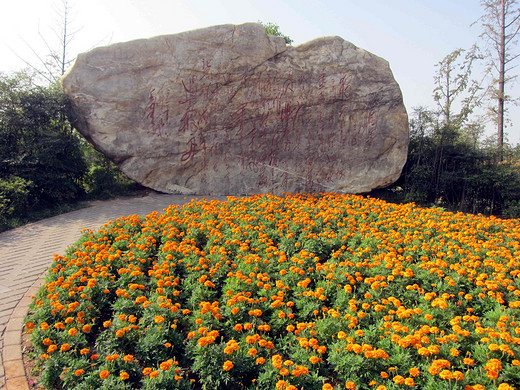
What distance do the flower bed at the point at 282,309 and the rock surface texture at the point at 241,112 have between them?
3.52 m

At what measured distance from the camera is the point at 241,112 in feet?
28.4

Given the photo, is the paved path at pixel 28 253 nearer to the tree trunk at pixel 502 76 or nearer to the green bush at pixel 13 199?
the green bush at pixel 13 199

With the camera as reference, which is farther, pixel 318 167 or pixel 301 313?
pixel 318 167

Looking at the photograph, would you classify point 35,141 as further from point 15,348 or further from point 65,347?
point 65,347

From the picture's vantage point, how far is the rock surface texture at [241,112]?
8266mm

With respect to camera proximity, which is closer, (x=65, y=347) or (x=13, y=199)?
(x=65, y=347)

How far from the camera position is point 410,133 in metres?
10.0

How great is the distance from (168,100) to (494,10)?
11.1 meters

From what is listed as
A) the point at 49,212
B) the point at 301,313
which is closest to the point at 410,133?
the point at 301,313

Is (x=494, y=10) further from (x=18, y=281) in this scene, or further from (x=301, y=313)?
(x=18, y=281)

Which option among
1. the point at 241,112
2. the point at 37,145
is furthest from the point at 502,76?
the point at 37,145

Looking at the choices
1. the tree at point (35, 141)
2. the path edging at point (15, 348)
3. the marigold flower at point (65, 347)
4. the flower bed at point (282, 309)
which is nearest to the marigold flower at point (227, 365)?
the flower bed at point (282, 309)

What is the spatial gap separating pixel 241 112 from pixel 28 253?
17.1 ft

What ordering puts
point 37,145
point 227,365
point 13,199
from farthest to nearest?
1. point 37,145
2. point 13,199
3. point 227,365
